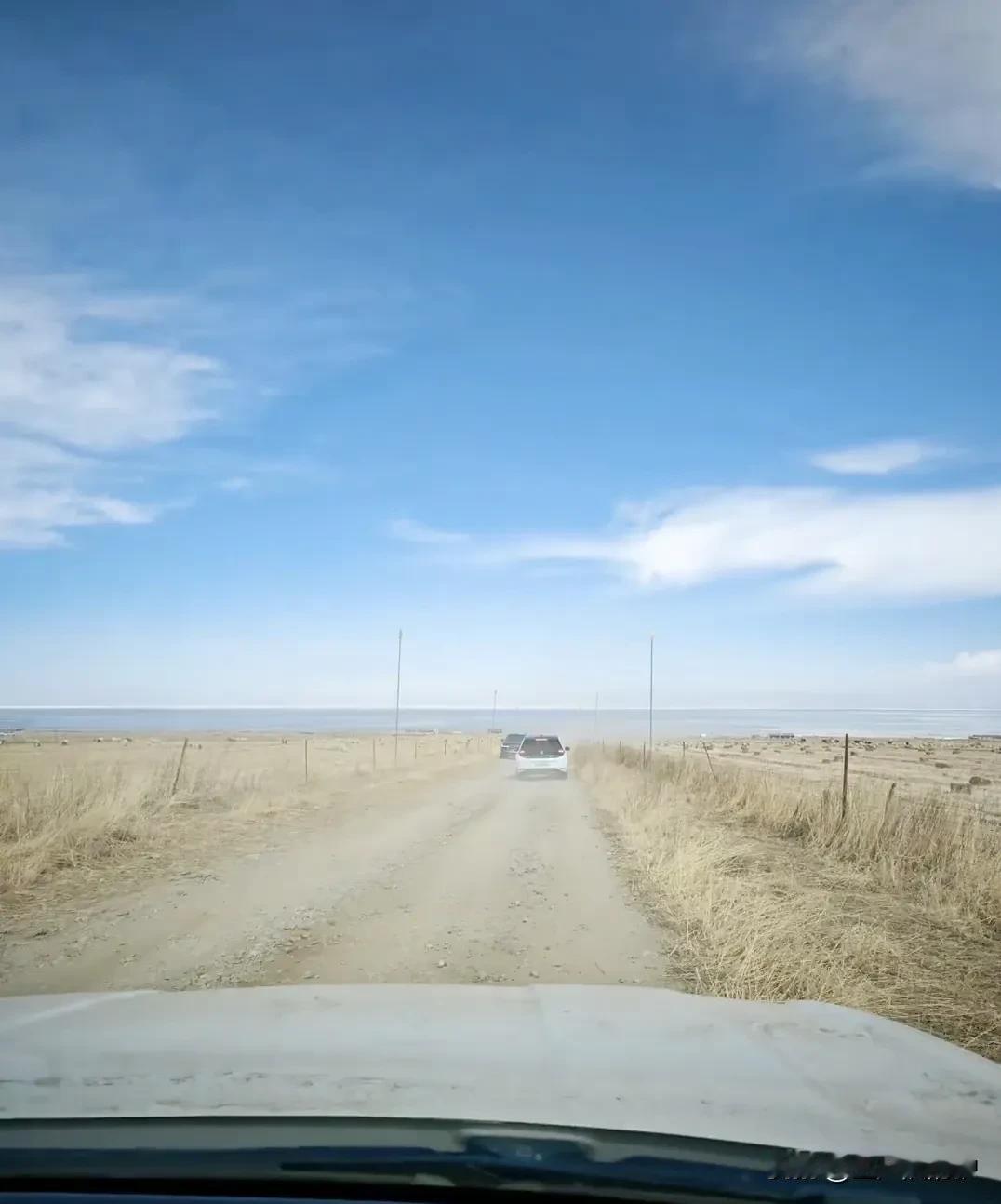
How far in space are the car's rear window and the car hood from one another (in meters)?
26.7

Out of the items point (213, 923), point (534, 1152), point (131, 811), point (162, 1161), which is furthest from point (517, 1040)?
point (131, 811)

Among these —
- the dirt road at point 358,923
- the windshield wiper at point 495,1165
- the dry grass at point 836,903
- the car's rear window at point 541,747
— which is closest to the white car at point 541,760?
the car's rear window at point 541,747

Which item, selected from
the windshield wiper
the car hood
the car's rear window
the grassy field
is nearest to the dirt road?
the grassy field

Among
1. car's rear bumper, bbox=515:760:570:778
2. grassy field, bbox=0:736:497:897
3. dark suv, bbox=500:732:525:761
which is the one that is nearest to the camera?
grassy field, bbox=0:736:497:897

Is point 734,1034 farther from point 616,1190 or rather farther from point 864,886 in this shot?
point 864,886

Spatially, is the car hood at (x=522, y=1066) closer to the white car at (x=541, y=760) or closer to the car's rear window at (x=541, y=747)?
the white car at (x=541, y=760)

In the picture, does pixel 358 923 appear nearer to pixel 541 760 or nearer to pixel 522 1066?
pixel 522 1066

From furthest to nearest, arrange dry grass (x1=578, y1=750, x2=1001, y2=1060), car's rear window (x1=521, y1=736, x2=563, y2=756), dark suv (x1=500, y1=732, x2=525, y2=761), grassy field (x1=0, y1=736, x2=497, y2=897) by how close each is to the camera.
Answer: dark suv (x1=500, y1=732, x2=525, y2=761)
car's rear window (x1=521, y1=736, x2=563, y2=756)
grassy field (x1=0, y1=736, x2=497, y2=897)
dry grass (x1=578, y1=750, x2=1001, y2=1060)

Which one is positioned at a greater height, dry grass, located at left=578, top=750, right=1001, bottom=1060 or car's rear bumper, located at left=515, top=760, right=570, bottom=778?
dry grass, located at left=578, top=750, right=1001, bottom=1060

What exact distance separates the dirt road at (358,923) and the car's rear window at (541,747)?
17.4 meters

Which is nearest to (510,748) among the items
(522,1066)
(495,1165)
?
(522,1066)

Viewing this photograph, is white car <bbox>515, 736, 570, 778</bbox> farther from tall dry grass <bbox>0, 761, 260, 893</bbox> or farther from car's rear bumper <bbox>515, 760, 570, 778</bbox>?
tall dry grass <bbox>0, 761, 260, 893</bbox>

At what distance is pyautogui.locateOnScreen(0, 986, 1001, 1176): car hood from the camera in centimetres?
247

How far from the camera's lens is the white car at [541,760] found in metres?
30.3
